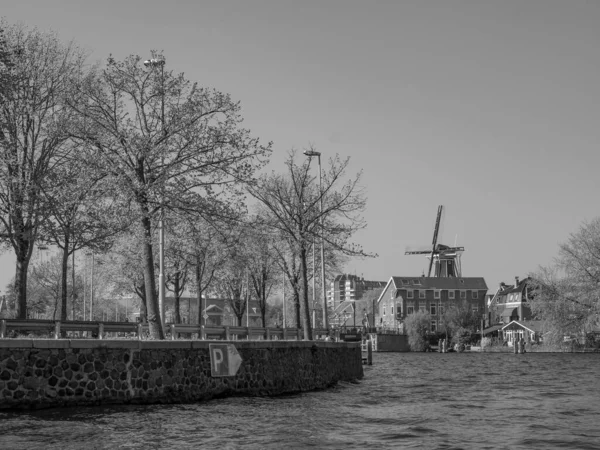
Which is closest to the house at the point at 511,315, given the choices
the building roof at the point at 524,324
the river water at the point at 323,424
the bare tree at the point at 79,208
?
the building roof at the point at 524,324

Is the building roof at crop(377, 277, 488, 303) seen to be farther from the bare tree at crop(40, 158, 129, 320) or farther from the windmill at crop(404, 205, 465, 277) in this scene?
the bare tree at crop(40, 158, 129, 320)

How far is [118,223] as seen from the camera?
98.5 feet

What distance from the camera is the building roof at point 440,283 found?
494ft

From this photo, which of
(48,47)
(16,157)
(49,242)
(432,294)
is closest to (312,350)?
(49,242)

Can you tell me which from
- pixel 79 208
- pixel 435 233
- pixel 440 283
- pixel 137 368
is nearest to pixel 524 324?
pixel 440 283

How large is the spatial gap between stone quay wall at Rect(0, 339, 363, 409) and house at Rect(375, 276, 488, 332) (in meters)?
120

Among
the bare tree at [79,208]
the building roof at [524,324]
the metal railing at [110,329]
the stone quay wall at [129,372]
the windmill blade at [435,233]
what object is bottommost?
the stone quay wall at [129,372]

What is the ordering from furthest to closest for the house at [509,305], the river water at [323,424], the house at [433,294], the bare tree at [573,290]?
1. the house at [433,294]
2. the house at [509,305]
3. the bare tree at [573,290]
4. the river water at [323,424]

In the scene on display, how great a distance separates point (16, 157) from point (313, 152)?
792 inches

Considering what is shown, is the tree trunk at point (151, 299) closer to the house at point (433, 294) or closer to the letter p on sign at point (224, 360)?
the letter p on sign at point (224, 360)

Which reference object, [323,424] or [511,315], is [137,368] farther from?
[511,315]

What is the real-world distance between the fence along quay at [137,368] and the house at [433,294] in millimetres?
117944

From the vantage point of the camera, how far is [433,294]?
15038 cm

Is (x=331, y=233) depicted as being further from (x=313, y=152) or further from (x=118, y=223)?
(x=118, y=223)
